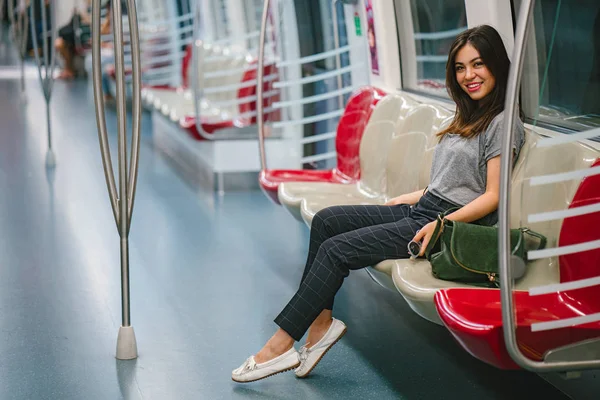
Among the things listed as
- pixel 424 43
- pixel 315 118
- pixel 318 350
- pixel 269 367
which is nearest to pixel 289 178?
pixel 424 43

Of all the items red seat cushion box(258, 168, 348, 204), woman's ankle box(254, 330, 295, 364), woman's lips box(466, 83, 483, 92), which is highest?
woman's lips box(466, 83, 483, 92)

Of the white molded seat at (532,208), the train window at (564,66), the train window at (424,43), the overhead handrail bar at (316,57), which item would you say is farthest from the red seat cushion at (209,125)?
the white molded seat at (532,208)

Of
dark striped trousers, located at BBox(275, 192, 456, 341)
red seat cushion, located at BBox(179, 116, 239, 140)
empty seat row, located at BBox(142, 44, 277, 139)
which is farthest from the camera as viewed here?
empty seat row, located at BBox(142, 44, 277, 139)

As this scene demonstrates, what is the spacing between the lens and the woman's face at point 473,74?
353 cm

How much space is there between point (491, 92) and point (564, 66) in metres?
0.82

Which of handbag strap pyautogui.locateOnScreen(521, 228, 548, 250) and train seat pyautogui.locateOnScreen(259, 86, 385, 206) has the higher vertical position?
train seat pyautogui.locateOnScreen(259, 86, 385, 206)

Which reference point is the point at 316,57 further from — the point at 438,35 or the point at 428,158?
the point at 428,158

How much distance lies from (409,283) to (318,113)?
148 inches

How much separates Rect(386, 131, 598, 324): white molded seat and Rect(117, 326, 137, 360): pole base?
1086 mm

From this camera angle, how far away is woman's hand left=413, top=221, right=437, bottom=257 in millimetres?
3562

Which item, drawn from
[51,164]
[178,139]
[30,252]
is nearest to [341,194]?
[30,252]

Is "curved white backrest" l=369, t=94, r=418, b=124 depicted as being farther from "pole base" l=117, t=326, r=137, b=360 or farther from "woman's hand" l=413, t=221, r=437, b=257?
"pole base" l=117, t=326, r=137, b=360

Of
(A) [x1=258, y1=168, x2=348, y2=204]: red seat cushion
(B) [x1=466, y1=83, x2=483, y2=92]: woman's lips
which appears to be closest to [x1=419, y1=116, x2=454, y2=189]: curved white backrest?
(B) [x1=466, y1=83, x2=483, y2=92]: woman's lips

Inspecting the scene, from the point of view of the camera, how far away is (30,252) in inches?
228
